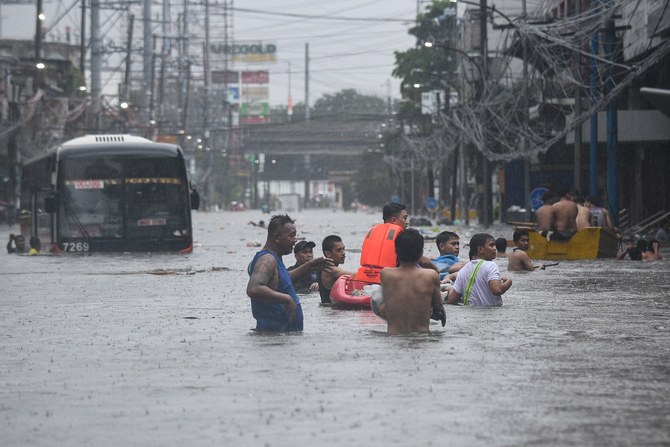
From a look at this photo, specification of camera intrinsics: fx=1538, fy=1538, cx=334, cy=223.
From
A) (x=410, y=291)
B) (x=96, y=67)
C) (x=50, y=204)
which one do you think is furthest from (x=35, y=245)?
(x=96, y=67)

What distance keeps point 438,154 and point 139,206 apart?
212 feet

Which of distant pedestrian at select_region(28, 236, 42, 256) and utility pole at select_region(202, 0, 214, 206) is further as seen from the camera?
utility pole at select_region(202, 0, 214, 206)

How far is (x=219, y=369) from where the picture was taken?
11.7 m

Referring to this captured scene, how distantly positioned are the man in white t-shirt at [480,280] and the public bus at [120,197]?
20.4m

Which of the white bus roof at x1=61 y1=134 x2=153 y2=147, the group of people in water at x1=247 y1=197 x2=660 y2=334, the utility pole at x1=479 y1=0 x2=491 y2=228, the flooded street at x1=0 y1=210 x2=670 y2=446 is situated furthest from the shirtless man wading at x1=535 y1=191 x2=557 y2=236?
the utility pole at x1=479 y1=0 x2=491 y2=228

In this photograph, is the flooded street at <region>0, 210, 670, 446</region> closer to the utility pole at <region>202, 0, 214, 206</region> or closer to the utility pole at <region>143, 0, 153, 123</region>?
the utility pole at <region>143, 0, 153, 123</region>

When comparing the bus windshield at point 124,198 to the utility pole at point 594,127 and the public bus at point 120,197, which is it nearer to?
the public bus at point 120,197

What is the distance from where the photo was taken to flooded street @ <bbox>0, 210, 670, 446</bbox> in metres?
8.45

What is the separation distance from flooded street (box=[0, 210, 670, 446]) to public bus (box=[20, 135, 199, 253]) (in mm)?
17195

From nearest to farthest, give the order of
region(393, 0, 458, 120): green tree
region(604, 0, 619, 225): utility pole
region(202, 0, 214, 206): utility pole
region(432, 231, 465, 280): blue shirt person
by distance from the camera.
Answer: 1. region(432, 231, 465, 280): blue shirt person
2. region(604, 0, 619, 225): utility pole
3. region(393, 0, 458, 120): green tree
4. region(202, 0, 214, 206): utility pole

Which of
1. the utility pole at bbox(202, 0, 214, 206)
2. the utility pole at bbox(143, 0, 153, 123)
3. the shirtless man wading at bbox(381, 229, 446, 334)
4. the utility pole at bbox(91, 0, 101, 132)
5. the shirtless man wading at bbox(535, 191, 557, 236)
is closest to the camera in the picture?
the shirtless man wading at bbox(381, 229, 446, 334)

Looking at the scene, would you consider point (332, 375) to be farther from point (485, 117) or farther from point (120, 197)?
point (485, 117)

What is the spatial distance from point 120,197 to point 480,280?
21.2 meters

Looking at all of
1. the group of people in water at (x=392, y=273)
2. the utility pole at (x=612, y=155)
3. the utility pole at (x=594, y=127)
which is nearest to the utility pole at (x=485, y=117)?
the utility pole at (x=594, y=127)
